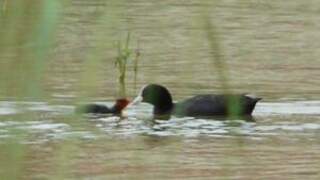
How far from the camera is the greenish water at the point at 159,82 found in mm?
1377

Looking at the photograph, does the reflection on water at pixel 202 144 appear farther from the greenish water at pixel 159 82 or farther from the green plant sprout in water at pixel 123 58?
the green plant sprout in water at pixel 123 58

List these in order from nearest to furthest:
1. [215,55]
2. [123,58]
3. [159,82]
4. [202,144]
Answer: [215,55], [123,58], [202,144], [159,82]

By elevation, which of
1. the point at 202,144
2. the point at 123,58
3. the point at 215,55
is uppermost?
the point at 215,55

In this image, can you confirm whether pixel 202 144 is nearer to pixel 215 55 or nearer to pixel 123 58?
pixel 123 58

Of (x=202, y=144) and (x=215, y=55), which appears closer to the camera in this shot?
(x=215, y=55)

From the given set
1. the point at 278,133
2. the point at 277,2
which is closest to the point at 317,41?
the point at 277,2

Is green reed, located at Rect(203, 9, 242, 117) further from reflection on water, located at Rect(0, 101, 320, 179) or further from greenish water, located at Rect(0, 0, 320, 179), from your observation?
reflection on water, located at Rect(0, 101, 320, 179)

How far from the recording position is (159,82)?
25.4 feet

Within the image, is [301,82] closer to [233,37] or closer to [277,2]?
[233,37]

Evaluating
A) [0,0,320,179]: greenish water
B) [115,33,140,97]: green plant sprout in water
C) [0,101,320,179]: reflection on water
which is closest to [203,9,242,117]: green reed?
[0,0,320,179]: greenish water

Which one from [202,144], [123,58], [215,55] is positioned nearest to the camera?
[215,55]

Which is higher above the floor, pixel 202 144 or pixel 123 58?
pixel 123 58

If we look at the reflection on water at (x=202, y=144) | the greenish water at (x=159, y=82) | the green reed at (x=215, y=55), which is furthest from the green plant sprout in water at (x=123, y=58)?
Answer: the green reed at (x=215, y=55)

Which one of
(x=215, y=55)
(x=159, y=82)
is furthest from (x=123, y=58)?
(x=159, y=82)
